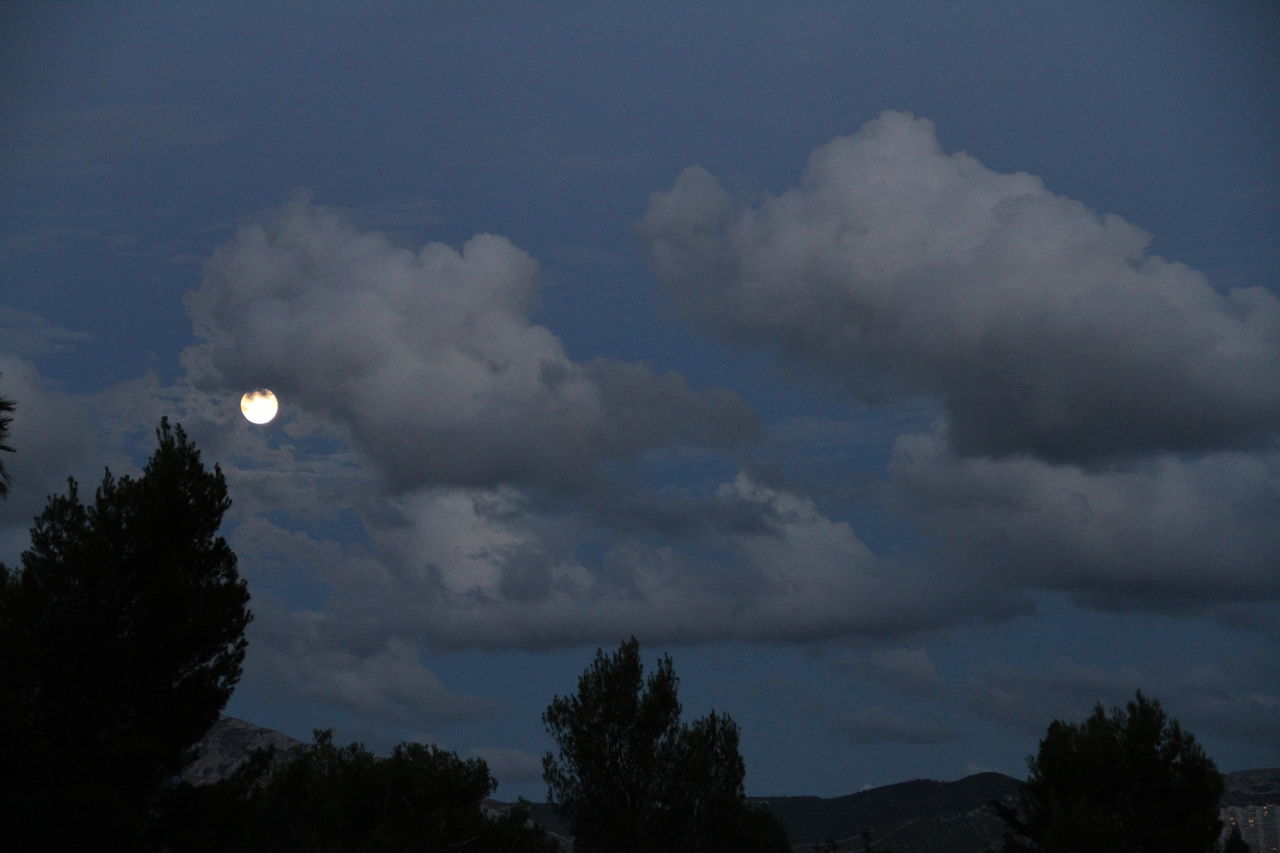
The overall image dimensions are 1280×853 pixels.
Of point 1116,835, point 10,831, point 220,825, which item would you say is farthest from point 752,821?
point 10,831

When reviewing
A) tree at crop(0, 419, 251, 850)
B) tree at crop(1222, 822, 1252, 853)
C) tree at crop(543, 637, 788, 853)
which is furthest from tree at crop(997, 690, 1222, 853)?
tree at crop(0, 419, 251, 850)

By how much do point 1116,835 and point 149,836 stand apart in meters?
44.2

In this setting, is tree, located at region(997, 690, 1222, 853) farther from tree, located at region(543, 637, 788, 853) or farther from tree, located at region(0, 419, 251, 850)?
tree, located at region(0, 419, 251, 850)

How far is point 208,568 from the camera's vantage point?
36.2 metres

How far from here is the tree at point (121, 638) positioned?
108ft

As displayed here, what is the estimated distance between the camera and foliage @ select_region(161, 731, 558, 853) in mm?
63938

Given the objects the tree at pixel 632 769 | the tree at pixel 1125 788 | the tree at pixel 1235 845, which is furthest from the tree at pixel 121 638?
the tree at pixel 1235 845

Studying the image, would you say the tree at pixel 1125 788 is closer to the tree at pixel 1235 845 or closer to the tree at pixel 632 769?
the tree at pixel 1235 845

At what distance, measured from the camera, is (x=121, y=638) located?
34219 mm

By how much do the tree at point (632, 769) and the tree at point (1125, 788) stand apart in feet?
57.3

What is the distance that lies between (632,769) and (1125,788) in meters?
24.7

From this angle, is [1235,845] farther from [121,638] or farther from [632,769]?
[121,638]

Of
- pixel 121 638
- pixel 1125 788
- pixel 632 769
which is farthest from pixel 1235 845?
pixel 121 638

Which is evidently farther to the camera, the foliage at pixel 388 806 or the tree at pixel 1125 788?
the foliage at pixel 388 806
